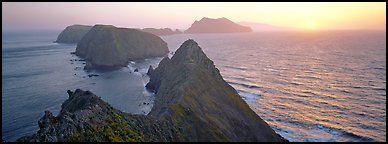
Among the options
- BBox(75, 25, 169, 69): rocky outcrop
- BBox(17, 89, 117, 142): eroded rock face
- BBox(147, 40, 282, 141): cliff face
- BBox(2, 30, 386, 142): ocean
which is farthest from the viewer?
BBox(75, 25, 169, 69): rocky outcrop

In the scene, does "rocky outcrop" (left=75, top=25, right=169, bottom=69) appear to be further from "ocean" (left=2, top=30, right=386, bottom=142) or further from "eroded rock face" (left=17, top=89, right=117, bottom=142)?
"eroded rock face" (left=17, top=89, right=117, bottom=142)

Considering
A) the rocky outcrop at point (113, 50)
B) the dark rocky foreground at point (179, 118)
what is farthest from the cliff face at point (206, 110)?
the rocky outcrop at point (113, 50)

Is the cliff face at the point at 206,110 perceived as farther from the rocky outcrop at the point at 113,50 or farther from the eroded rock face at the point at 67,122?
the rocky outcrop at the point at 113,50

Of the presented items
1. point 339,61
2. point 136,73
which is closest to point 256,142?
point 136,73

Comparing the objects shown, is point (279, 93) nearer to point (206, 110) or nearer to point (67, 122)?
point (206, 110)

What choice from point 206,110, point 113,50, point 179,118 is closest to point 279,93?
point 206,110

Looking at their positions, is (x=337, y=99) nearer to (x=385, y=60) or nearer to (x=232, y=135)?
(x=232, y=135)

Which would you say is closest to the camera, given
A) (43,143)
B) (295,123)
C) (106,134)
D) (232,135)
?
(43,143)

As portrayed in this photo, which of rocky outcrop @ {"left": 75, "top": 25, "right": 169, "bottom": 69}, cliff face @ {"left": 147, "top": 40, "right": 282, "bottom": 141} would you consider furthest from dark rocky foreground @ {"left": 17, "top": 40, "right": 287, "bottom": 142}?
rocky outcrop @ {"left": 75, "top": 25, "right": 169, "bottom": 69}
